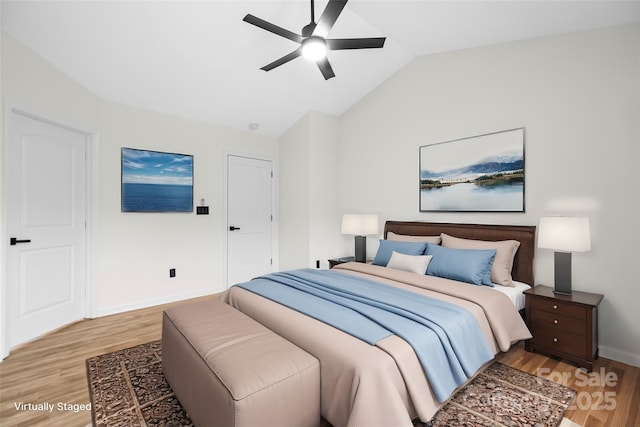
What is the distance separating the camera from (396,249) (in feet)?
11.1

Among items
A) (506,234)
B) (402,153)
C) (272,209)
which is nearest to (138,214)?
(272,209)

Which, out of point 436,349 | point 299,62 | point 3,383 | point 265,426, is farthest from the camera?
point 299,62

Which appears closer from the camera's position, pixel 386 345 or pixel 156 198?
pixel 386 345

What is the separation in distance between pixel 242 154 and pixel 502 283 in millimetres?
3694

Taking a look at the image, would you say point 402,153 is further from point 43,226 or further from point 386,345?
point 43,226

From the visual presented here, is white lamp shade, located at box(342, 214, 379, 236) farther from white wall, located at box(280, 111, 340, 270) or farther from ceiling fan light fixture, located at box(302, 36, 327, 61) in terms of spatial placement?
ceiling fan light fixture, located at box(302, 36, 327, 61)

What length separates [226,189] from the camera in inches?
177

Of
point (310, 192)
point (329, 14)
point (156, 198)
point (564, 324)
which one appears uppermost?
point (329, 14)

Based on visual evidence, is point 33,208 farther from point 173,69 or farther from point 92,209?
point 173,69

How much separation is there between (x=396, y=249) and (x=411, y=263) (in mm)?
359

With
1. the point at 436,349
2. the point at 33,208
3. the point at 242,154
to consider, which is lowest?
the point at 436,349

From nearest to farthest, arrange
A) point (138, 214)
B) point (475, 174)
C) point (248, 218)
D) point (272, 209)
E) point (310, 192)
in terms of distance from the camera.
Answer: point (475, 174)
point (138, 214)
point (310, 192)
point (248, 218)
point (272, 209)

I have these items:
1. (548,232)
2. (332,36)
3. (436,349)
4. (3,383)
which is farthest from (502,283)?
(3,383)

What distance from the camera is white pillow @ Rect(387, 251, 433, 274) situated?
2988mm
